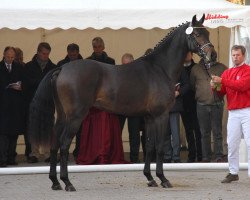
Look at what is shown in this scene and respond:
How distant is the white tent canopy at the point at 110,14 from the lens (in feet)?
37.8

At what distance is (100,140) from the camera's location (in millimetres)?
12969

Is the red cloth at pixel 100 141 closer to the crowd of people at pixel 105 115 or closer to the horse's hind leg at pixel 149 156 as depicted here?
the crowd of people at pixel 105 115

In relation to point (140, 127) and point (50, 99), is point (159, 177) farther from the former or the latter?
point (140, 127)

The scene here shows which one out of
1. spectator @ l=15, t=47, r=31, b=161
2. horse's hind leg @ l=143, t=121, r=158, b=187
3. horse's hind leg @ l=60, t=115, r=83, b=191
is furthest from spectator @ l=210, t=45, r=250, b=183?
spectator @ l=15, t=47, r=31, b=161

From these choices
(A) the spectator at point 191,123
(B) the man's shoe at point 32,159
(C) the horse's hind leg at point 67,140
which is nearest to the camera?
(C) the horse's hind leg at point 67,140

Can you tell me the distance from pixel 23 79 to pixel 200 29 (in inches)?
147

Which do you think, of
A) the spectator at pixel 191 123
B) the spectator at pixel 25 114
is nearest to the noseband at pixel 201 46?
the spectator at pixel 191 123

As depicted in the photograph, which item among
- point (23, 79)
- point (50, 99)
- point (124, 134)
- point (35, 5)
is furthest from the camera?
point (124, 134)

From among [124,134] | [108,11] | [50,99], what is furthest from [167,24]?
[124,134]

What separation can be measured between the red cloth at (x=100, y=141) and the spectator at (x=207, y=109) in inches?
54.5

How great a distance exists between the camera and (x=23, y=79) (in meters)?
13.1

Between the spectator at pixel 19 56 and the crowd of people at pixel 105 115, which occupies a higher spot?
the spectator at pixel 19 56

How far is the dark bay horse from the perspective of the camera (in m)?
10.1

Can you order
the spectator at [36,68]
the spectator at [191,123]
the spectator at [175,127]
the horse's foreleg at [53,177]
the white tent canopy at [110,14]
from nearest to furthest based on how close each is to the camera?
the horse's foreleg at [53,177] < the white tent canopy at [110,14] < the spectator at [175,127] < the spectator at [36,68] < the spectator at [191,123]
